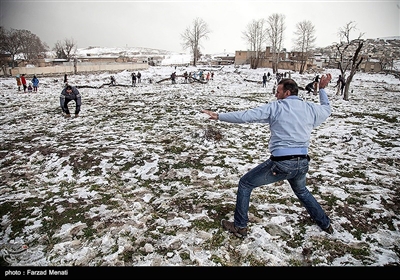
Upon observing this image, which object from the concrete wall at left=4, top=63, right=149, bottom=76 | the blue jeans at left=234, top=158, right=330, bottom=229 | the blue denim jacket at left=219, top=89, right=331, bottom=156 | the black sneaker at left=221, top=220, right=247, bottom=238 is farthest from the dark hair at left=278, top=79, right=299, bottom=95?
the concrete wall at left=4, top=63, right=149, bottom=76

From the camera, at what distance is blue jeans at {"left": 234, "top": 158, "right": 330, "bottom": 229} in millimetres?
2914

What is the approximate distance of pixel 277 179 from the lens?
3.03 m

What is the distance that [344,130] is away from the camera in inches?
375

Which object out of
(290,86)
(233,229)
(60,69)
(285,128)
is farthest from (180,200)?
(60,69)

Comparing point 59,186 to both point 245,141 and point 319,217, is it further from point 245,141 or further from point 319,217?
point 245,141

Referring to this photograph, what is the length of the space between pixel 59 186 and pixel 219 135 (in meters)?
5.24

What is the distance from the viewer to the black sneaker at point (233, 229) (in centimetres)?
337

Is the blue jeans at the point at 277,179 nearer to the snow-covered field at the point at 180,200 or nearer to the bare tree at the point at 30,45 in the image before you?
the snow-covered field at the point at 180,200

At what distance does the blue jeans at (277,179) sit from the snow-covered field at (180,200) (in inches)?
11.8

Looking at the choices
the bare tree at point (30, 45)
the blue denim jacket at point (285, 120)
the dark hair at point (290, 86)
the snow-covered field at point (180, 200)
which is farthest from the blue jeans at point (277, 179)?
the bare tree at point (30, 45)

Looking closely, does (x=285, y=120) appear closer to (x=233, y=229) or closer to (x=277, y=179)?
(x=277, y=179)

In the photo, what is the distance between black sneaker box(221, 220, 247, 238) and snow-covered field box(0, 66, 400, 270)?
89 millimetres

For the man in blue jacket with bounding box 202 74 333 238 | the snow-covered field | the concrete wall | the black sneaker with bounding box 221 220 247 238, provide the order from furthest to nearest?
the concrete wall → the black sneaker with bounding box 221 220 247 238 → the snow-covered field → the man in blue jacket with bounding box 202 74 333 238

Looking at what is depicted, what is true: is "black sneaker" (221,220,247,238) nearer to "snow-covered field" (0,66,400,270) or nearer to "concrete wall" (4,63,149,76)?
"snow-covered field" (0,66,400,270)
